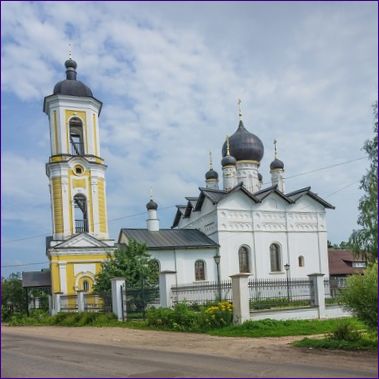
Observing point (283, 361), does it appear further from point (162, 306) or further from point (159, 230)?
point (159, 230)

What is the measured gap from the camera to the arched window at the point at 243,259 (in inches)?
1233

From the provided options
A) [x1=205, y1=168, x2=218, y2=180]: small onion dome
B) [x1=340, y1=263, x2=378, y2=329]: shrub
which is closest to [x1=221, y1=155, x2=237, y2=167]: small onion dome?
[x1=205, y1=168, x2=218, y2=180]: small onion dome

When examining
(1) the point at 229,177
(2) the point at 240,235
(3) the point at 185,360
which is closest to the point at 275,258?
(2) the point at 240,235

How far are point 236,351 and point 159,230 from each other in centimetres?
2154

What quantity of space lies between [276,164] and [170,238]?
463 inches

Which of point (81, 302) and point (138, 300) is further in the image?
point (81, 302)

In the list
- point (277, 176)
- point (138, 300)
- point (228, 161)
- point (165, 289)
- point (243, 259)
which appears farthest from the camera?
point (277, 176)

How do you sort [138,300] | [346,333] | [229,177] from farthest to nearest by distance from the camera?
[229,177] → [138,300] → [346,333]

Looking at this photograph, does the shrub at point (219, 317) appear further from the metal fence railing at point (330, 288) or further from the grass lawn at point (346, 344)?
the metal fence railing at point (330, 288)

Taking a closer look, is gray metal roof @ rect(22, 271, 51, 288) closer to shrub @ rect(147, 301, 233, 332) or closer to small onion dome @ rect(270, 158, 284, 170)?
shrub @ rect(147, 301, 233, 332)

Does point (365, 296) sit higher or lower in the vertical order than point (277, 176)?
lower

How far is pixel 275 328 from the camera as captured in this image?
14.8 meters

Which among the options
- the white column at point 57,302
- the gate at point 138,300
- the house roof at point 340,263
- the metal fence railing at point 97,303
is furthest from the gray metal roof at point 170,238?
the house roof at point 340,263

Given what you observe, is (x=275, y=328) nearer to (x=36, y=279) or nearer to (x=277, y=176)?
(x=36, y=279)
